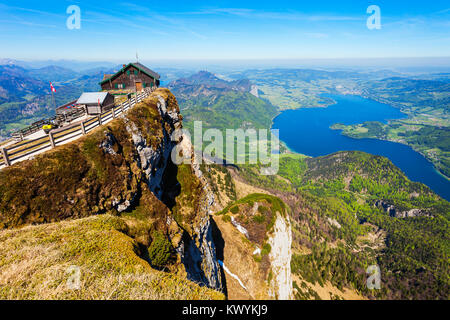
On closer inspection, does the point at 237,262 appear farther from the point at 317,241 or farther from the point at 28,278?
the point at 317,241

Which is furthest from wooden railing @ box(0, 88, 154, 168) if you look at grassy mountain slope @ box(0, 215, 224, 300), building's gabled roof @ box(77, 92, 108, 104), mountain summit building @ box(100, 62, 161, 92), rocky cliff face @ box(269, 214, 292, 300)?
rocky cliff face @ box(269, 214, 292, 300)

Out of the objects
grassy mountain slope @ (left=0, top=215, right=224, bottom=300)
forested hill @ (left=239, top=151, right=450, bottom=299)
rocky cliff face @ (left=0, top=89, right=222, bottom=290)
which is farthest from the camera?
forested hill @ (left=239, top=151, right=450, bottom=299)

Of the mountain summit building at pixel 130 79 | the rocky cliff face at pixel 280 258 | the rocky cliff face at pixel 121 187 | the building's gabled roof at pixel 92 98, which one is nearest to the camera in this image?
the rocky cliff face at pixel 121 187

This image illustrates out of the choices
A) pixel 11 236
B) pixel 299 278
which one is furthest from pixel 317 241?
pixel 11 236

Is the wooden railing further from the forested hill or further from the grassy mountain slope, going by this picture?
the forested hill

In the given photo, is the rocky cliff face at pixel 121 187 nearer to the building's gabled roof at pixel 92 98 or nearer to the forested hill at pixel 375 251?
the building's gabled roof at pixel 92 98

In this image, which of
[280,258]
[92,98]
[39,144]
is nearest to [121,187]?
[39,144]

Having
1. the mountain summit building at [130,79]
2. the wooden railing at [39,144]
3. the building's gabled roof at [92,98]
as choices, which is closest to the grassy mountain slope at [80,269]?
the wooden railing at [39,144]

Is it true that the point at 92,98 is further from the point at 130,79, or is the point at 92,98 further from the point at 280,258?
the point at 280,258

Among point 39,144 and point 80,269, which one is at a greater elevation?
point 39,144

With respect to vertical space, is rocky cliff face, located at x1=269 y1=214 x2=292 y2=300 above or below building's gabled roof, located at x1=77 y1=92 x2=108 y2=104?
below

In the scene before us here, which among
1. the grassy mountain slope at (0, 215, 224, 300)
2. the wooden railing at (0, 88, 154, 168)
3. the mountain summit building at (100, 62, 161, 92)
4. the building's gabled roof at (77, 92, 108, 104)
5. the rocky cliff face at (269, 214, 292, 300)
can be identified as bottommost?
the rocky cliff face at (269, 214, 292, 300)
